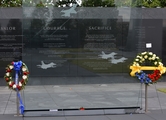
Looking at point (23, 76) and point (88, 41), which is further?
point (88, 41)

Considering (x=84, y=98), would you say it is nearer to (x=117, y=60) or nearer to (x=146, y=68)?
(x=117, y=60)

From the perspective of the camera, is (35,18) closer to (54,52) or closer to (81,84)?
(54,52)

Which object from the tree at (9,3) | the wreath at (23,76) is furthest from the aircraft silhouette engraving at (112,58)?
the tree at (9,3)

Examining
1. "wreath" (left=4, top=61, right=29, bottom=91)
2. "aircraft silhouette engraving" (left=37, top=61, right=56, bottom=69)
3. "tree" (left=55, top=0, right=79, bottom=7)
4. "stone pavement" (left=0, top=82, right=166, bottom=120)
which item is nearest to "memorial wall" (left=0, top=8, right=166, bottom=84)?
"aircraft silhouette engraving" (left=37, top=61, right=56, bottom=69)

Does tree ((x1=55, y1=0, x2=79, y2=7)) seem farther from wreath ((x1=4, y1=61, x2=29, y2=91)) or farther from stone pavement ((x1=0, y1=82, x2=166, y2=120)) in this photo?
stone pavement ((x1=0, y1=82, x2=166, y2=120))

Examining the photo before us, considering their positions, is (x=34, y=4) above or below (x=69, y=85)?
above

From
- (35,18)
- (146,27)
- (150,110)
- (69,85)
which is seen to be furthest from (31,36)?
(146,27)

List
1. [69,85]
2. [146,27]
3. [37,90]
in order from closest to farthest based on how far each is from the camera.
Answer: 1. [37,90]
2. [69,85]
3. [146,27]

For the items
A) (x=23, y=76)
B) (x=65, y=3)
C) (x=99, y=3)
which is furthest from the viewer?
(x=99, y=3)

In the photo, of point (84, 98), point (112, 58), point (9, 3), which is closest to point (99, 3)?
point (112, 58)

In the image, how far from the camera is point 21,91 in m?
8.65

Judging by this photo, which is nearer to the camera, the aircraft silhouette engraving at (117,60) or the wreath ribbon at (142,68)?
the wreath ribbon at (142,68)

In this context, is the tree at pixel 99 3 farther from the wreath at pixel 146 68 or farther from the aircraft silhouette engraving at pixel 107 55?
the wreath at pixel 146 68

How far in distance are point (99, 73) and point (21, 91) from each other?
2153 mm
